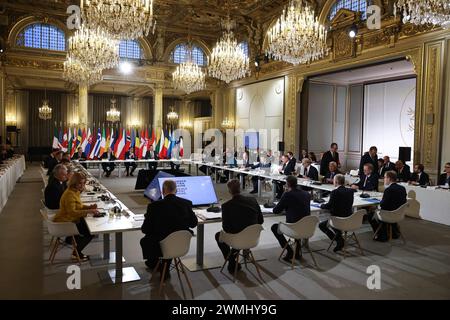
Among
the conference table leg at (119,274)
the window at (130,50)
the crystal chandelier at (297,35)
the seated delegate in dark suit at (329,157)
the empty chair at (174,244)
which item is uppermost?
the window at (130,50)

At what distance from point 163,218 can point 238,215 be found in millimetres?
950

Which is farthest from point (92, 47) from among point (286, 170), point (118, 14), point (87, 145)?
point (87, 145)

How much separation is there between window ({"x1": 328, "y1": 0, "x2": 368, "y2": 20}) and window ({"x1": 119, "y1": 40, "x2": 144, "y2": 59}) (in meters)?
9.05

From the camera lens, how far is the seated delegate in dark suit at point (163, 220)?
4.31 metres

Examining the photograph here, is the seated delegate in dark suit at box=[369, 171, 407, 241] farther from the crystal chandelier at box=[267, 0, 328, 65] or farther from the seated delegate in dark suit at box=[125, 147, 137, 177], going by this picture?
the seated delegate in dark suit at box=[125, 147, 137, 177]

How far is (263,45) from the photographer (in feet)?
51.4

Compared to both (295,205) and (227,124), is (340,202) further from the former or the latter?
(227,124)

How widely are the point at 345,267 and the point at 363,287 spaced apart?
0.70 meters

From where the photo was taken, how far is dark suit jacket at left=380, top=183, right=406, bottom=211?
20.6 ft

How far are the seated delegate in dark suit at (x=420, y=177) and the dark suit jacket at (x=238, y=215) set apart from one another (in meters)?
5.61

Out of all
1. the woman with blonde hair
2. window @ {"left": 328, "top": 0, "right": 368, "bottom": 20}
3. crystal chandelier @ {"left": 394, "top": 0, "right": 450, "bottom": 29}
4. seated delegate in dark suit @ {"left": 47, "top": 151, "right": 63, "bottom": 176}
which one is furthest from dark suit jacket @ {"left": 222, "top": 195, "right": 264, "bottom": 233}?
window @ {"left": 328, "top": 0, "right": 368, "bottom": 20}

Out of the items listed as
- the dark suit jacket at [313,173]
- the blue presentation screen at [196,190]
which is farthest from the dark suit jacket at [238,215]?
the dark suit jacket at [313,173]

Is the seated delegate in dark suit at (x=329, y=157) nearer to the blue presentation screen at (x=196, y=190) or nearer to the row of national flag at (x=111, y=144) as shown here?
the blue presentation screen at (x=196, y=190)
